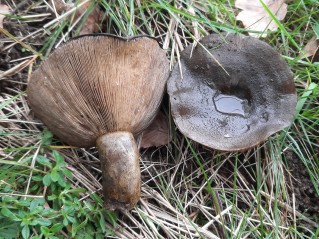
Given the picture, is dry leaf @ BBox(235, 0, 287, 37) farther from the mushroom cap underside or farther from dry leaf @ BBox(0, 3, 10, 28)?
dry leaf @ BBox(0, 3, 10, 28)

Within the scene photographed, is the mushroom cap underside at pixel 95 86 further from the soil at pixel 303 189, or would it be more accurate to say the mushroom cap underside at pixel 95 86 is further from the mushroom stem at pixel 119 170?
the soil at pixel 303 189

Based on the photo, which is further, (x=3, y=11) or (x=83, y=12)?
(x=83, y=12)

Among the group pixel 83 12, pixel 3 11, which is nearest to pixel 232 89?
pixel 83 12

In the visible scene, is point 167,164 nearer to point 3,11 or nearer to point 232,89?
point 232,89

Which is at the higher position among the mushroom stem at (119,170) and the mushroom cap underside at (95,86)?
the mushroom cap underside at (95,86)

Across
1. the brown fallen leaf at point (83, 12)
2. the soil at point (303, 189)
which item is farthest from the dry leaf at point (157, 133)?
the soil at point (303, 189)

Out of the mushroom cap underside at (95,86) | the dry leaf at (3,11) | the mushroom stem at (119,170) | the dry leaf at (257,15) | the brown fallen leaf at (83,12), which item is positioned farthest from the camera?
the dry leaf at (257,15)
